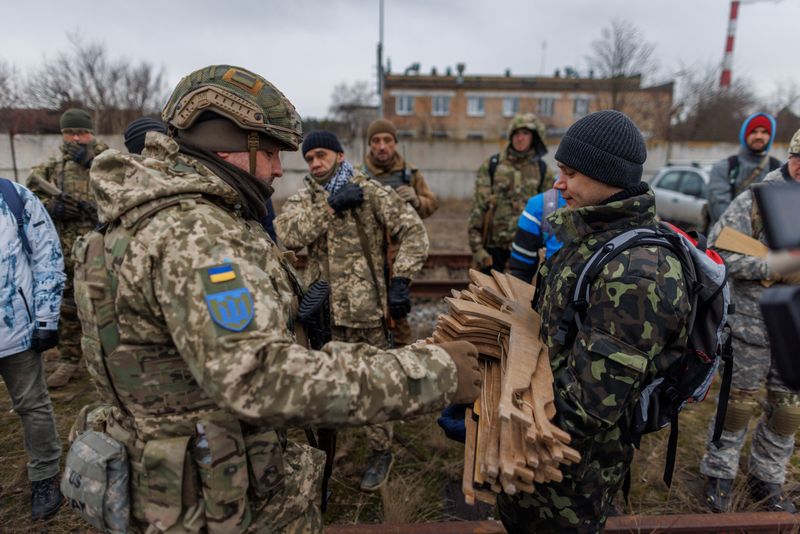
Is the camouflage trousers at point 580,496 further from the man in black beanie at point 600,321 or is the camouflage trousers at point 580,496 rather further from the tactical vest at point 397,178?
the tactical vest at point 397,178

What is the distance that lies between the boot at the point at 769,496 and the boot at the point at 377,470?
2283mm

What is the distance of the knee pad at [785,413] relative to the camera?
2.85 metres

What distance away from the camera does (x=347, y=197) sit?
3.18 m

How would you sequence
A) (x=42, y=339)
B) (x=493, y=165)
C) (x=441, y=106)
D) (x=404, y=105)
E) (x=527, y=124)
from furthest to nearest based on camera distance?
(x=441, y=106) → (x=404, y=105) → (x=493, y=165) → (x=527, y=124) → (x=42, y=339)

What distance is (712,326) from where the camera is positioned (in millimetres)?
1672

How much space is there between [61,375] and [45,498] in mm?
1858

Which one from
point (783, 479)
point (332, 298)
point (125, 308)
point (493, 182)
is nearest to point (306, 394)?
point (125, 308)

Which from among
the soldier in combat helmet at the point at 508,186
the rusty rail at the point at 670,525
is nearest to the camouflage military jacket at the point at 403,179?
the soldier in combat helmet at the point at 508,186

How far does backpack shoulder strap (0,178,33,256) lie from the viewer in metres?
2.61

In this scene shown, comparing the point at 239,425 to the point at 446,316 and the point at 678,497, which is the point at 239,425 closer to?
the point at 446,316

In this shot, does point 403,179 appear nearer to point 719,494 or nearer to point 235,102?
point 235,102

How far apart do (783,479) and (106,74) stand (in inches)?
800


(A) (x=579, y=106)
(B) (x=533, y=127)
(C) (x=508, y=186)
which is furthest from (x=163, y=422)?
(A) (x=579, y=106)

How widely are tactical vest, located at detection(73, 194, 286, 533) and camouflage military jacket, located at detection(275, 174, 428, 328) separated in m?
1.86
